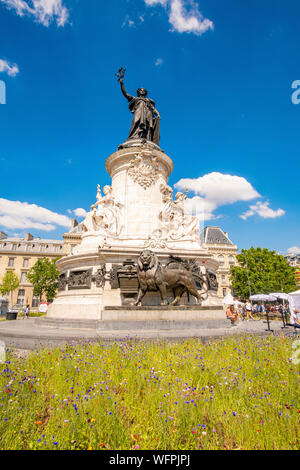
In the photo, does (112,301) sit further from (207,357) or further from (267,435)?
(267,435)

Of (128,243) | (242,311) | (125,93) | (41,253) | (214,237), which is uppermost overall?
(125,93)

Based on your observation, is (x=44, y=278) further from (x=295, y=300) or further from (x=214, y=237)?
(x=214, y=237)

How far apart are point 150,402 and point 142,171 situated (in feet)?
50.6

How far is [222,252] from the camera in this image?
61.6m

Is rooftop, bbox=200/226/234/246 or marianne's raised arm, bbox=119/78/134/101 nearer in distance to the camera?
marianne's raised arm, bbox=119/78/134/101

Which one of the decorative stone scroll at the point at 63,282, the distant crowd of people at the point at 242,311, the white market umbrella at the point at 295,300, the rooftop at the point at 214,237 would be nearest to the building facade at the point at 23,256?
the rooftop at the point at 214,237

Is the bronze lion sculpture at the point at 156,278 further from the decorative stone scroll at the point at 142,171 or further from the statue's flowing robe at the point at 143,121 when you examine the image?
the statue's flowing robe at the point at 143,121

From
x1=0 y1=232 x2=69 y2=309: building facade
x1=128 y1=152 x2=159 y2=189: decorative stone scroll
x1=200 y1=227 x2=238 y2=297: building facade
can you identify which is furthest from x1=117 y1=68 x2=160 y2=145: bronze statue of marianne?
x1=0 y1=232 x2=69 y2=309: building facade

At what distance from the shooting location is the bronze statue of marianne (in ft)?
67.1

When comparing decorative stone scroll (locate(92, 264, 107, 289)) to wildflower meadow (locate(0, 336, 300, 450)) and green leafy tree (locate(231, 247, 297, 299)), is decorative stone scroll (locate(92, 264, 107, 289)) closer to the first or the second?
wildflower meadow (locate(0, 336, 300, 450))

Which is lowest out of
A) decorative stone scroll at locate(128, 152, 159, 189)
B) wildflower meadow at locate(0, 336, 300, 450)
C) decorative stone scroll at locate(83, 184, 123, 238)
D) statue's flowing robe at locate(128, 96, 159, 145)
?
wildflower meadow at locate(0, 336, 300, 450)

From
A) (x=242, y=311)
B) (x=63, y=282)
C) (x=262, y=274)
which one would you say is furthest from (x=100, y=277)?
(x=262, y=274)

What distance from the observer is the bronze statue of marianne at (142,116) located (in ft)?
67.1

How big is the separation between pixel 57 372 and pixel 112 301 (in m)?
8.02
